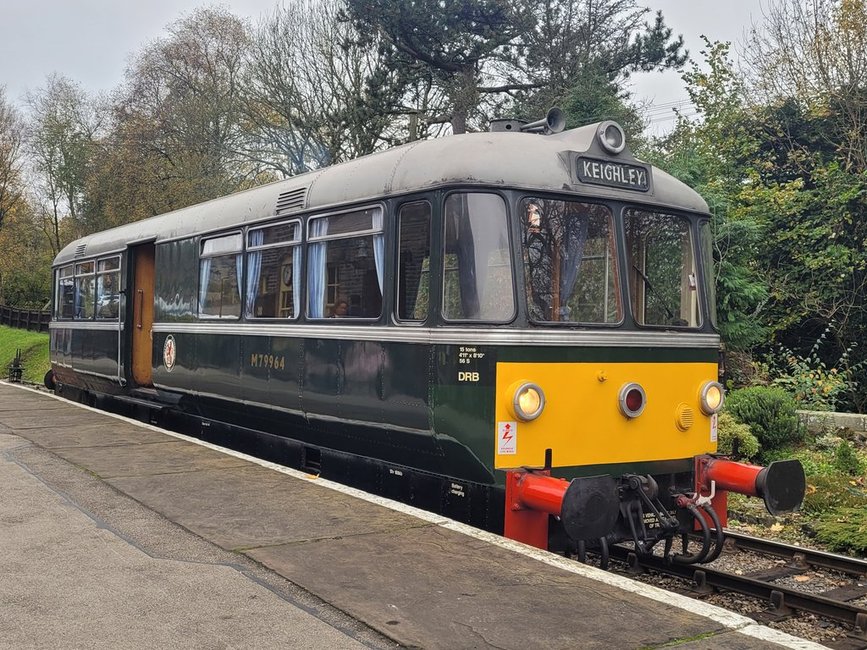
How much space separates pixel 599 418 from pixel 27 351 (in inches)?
1190

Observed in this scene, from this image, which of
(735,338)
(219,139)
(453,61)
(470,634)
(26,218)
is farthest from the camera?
(26,218)

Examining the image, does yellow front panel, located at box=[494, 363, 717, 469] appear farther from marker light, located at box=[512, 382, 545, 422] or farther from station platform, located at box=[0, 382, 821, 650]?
station platform, located at box=[0, 382, 821, 650]

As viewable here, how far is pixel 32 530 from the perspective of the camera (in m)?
5.85

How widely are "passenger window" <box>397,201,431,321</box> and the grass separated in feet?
74.5

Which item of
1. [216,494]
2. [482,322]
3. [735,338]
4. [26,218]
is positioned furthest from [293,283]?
[26,218]

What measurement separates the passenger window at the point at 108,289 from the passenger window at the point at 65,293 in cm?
169

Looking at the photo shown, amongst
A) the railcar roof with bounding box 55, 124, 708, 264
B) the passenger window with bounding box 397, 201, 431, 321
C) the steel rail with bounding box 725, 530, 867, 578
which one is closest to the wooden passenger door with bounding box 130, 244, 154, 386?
the railcar roof with bounding box 55, 124, 708, 264

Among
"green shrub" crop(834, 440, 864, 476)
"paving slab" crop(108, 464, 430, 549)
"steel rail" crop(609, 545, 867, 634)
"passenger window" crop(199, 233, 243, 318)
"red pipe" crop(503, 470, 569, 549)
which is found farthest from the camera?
"green shrub" crop(834, 440, 864, 476)

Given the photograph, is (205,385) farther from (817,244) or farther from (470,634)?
(817,244)

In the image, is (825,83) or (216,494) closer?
(216,494)

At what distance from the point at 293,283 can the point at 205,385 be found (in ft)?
8.05

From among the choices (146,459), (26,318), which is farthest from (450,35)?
(26,318)

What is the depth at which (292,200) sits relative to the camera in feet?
27.2

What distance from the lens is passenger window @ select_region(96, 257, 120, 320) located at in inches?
519
